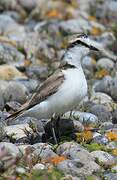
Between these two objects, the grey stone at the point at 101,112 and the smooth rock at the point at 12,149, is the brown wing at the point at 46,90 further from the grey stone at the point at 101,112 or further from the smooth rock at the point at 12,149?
the grey stone at the point at 101,112

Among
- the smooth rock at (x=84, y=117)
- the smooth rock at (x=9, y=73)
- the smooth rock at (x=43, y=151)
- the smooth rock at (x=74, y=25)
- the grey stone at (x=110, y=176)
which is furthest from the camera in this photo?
the smooth rock at (x=74, y=25)

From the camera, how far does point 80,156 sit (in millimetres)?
7824

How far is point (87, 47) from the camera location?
29.6 ft

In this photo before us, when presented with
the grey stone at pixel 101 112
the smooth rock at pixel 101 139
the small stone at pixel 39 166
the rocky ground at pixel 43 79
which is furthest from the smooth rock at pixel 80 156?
the grey stone at pixel 101 112

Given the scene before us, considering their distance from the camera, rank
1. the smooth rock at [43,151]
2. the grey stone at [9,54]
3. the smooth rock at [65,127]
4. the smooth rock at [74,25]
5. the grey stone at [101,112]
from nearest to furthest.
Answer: the smooth rock at [43,151] < the smooth rock at [65,127] < the grey stone at [101,112] < the grey stone at [9,54] < the smooth rock at [74,25]

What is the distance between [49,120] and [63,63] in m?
0.87

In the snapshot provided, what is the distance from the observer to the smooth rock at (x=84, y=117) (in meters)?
9.66

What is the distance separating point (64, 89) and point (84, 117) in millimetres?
1210

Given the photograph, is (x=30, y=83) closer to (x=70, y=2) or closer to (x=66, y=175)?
(x=66, y=175)

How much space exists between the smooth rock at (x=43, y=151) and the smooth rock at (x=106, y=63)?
5.02 meters

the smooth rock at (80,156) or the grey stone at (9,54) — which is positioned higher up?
the grey stone at (9,54)

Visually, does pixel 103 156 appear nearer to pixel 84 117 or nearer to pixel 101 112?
pixel 84 117

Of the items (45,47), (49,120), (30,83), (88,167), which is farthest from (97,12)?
(88,167)

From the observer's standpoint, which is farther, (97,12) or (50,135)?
(97,12)
